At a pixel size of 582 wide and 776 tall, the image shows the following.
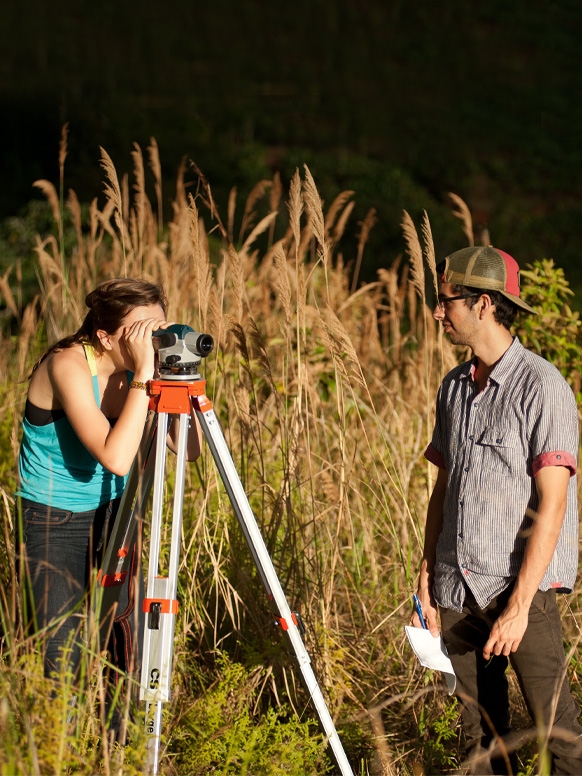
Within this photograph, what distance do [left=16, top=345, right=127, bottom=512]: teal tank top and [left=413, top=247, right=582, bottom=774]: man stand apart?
3.28 feet

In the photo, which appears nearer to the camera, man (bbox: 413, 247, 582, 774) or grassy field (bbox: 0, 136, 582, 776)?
man (bbox: 413, 247, 582, 774)

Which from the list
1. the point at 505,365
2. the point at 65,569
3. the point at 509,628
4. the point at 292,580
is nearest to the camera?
the point at 509,628

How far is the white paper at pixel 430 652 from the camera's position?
7.08 feet

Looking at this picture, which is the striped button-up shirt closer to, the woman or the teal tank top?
the woman

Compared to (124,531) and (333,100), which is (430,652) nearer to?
(124,531)

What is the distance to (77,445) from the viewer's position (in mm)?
2346

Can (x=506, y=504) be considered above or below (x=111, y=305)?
below

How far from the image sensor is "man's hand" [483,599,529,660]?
6.40 ft

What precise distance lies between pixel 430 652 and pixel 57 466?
3.69ft

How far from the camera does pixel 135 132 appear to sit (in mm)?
11844

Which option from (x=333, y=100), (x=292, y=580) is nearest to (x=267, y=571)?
(x=292, y=580)

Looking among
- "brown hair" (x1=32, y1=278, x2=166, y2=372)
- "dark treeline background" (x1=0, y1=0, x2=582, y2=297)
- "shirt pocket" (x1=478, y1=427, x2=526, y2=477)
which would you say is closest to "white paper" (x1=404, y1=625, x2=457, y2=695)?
"shirt pocket" (x1=478, y1=427, x2=526, y2=477)

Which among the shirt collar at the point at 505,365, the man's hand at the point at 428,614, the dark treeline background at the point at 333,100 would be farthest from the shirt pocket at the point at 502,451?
the dark treeline background at the point at 333,100

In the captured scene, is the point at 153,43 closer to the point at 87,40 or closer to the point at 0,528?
the point at 87,40
